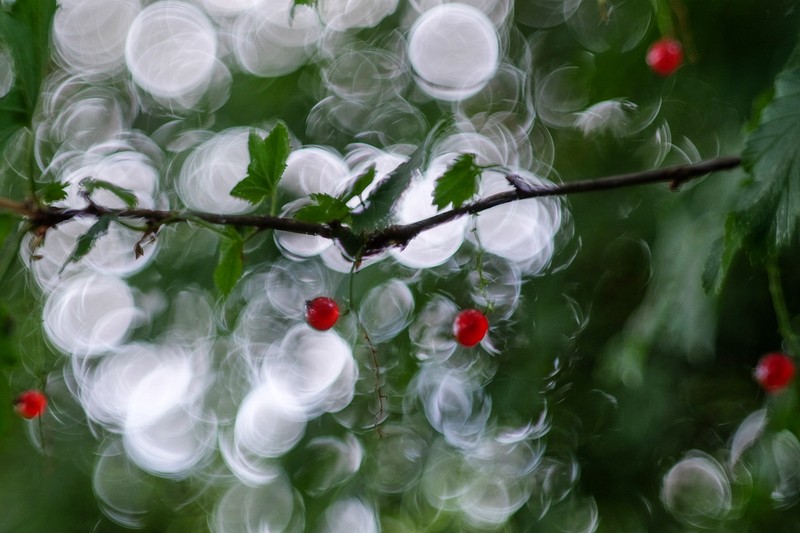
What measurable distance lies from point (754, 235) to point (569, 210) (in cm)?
163

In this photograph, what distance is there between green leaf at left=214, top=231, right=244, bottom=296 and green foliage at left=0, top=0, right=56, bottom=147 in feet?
1.07

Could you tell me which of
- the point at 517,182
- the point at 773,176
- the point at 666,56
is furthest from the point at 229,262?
the point at 666,56

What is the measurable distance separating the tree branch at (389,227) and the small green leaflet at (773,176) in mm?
31

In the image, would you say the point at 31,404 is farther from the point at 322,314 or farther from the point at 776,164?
the point at 776,164

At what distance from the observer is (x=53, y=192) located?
94 cm

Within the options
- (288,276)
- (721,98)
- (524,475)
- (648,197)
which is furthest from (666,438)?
(288,276)

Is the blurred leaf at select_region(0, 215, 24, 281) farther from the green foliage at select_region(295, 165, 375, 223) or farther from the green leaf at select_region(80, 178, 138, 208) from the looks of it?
the green foliage at select_region(295, 165, 375, 223)

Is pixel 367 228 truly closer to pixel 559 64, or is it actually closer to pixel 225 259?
pixel 225 259

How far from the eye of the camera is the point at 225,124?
115 inches

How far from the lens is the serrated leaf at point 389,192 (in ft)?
2.80

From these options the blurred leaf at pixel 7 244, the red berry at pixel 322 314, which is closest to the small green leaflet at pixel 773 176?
the red berry at pixel 322 314

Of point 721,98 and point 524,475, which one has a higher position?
point 721,98

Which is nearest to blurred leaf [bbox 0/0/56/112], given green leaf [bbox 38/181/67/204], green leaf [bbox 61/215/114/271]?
green leaf [bbox 38/181/67/204]

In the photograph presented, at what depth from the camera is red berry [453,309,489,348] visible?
1.25 m
